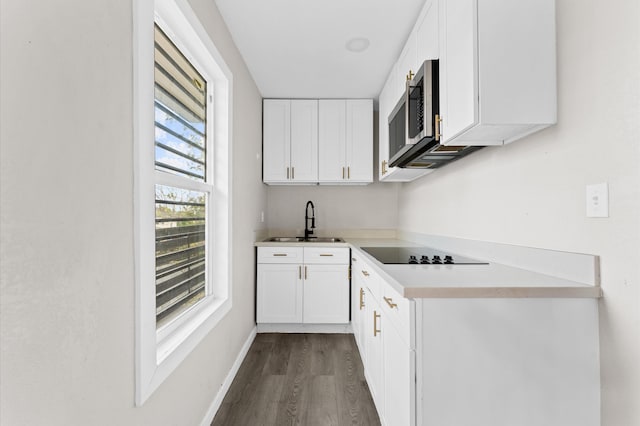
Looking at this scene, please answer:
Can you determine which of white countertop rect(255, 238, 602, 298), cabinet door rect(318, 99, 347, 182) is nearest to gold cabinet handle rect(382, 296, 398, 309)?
white countertop rect(255, 238, 602, 298)

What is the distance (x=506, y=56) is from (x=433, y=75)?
41cm

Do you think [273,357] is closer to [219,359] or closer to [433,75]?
[219,359]

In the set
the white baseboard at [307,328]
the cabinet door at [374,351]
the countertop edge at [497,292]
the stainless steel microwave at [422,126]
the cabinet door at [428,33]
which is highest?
the cabinet door at [428,33]

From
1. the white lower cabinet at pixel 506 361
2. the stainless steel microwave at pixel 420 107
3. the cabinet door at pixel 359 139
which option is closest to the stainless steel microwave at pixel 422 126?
the stainless steel microwave at pixel 420 107

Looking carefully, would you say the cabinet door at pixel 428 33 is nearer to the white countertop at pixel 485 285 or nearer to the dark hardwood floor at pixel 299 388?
the white countertop at pixel 485 285

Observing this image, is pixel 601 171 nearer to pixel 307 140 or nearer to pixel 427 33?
pixel 427 33

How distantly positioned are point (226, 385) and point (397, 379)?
129cm

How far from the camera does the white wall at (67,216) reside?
66 cm

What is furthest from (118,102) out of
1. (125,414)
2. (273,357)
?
(273,357)

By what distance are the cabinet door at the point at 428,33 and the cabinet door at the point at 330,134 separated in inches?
60.8

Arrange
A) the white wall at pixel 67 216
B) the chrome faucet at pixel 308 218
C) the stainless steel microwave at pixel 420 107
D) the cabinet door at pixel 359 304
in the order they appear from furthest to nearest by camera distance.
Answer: the chrome faucet at pixel 308 218, the cabinet door at pixel 359 304, the stainless steel microwave at pixel 420 107, the white wall at pixel 67 216

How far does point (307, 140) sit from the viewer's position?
347cm

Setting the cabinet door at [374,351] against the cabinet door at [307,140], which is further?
the cabinet door at [307,140]

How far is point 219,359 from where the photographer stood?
2018mm
